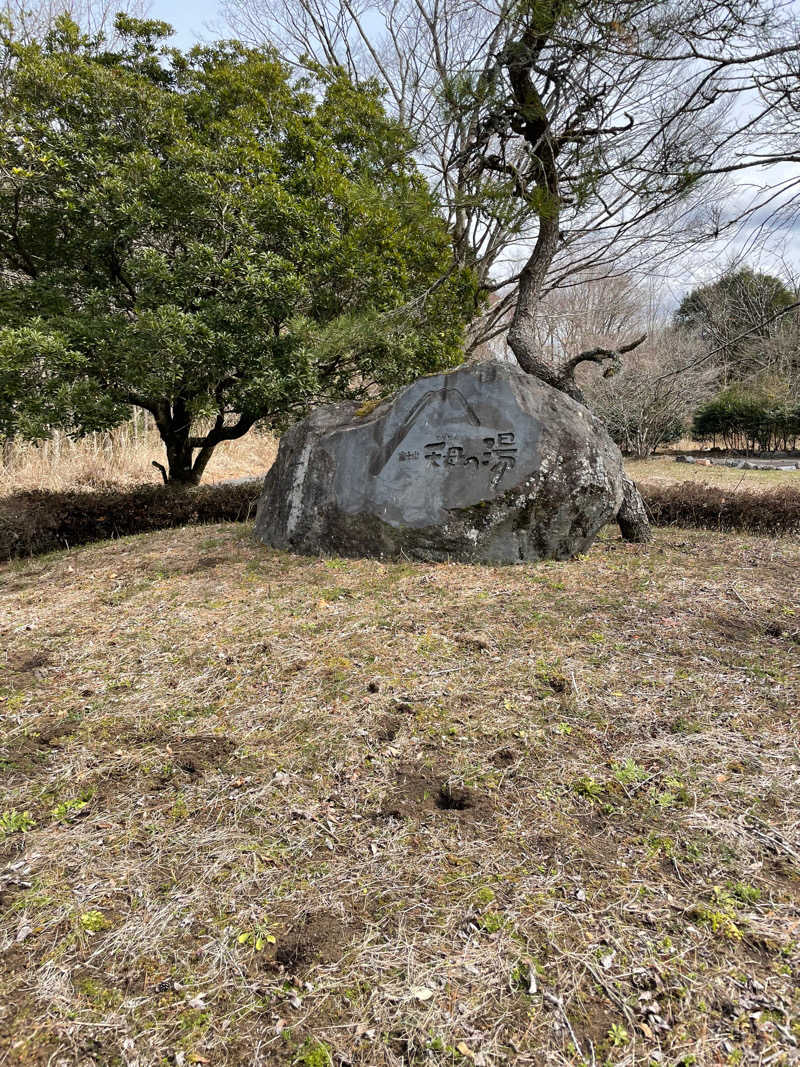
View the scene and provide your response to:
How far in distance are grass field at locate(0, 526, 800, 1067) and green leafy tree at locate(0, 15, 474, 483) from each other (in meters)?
2.60

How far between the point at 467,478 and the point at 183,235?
11.7ft

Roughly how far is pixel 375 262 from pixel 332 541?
120 inches

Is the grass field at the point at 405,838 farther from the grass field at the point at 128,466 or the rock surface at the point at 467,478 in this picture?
the grass field at the point at 128,466

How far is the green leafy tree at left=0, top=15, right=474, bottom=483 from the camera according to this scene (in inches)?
186

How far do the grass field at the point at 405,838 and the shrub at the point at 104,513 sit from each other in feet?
7.95

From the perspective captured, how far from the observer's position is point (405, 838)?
173 cm

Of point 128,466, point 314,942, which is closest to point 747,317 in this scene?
point 314,942

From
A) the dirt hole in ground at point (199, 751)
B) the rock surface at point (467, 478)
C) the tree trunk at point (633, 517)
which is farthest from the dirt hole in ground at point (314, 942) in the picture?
the tree trunk at point (633, 517)

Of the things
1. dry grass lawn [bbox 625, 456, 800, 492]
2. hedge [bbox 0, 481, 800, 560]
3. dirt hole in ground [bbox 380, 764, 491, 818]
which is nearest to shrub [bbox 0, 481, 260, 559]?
hedge [bbox 0, 481, 800, 560]

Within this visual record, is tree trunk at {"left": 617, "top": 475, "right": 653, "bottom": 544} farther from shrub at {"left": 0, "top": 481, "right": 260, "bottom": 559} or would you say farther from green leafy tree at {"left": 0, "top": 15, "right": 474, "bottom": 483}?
shrub at {"left": 0, "top": 481, "right": 260, "bottom": 559}

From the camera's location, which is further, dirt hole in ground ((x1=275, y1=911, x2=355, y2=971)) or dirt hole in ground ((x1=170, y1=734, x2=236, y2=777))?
dirt hole in ground ((x1=170, y1=734, x2=236, y2=777))

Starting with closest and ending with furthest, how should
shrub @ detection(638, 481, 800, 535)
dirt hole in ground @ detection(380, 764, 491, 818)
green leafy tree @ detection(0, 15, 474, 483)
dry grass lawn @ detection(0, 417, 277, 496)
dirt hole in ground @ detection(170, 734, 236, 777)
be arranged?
dirt hole in ground @ detection(380, 764, 491, 818), dirt hole in ground @ detection(170, 734, 236, 777), green leafy tree @ detection(0, 15, 474, 483), shrub @ detection(638, 481, 800, 535), dry grass lawn @ detection(0, 417, 277, 496)

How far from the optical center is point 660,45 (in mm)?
3320

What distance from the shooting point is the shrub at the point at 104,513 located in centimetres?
533
